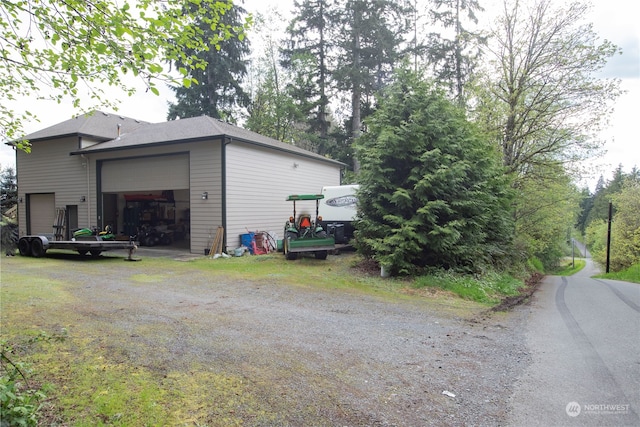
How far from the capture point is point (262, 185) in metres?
14.7

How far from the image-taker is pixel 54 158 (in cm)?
1667

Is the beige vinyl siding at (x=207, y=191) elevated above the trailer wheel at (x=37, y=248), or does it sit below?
above

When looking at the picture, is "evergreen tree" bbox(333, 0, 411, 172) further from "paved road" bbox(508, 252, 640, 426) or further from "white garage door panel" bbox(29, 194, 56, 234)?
"paved road" bbox(508, 252, 640, 426)

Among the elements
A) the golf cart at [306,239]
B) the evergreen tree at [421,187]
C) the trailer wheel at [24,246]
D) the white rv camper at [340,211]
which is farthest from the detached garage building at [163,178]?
the evergreen tree at [421,187]

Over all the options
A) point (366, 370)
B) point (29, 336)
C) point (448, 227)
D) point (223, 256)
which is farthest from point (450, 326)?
point (223, 256)

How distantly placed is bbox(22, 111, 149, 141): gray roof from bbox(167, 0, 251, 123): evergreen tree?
25.4 ft

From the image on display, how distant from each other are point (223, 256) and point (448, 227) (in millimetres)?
7472

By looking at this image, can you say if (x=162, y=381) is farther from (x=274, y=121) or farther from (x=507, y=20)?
(x=274, y=121)

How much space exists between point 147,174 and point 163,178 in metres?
0.92

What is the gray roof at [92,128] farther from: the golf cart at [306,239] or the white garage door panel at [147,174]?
the golf cart at [306,239]

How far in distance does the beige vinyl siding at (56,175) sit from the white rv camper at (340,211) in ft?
33.6

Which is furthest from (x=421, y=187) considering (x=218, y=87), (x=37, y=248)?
(x=218, y=87)

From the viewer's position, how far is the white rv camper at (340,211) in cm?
1501

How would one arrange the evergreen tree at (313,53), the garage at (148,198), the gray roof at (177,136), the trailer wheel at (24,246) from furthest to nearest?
1. the evergreen tree at (313,53)
2. the garage at (148,198)
3. the gray roof at (177,136)
4. the trailer wheel at (24,246)
